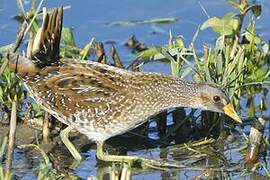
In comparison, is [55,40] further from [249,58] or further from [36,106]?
[249,58]

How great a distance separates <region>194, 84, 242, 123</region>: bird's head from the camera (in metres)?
7.64

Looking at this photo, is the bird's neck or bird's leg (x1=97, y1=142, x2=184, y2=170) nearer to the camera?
bird's leg (x1=97, y1=142, x2=184, y2=170)

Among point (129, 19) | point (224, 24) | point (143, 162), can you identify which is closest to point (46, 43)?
point (143, 162)

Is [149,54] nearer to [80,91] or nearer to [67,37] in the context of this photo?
[67,37]

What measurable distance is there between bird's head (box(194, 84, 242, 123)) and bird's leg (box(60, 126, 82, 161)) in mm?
961

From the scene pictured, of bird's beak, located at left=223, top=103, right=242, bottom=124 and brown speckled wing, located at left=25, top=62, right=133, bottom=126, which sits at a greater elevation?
brown speckled wing, located at left=25, top=62, right=133, bottom=126

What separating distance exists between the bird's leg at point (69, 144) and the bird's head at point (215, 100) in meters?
0.96

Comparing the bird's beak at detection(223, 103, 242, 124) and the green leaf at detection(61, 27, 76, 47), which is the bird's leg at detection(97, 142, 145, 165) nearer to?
the bird's beak at detection(223, 103, 242, 124)

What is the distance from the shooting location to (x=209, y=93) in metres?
7.66

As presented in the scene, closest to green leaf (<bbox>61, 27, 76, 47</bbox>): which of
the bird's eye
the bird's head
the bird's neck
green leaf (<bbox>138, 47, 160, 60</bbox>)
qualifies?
green leaf (<bbox>138, 47, 160, 60</bbox>)

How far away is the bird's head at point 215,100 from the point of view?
764cm

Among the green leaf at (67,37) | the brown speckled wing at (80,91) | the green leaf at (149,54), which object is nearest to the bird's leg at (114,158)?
the brown speckled wing at (80,91)

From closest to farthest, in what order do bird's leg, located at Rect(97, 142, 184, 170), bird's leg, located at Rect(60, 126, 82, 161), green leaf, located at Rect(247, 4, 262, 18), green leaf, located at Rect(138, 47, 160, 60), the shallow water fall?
bird's leg, located at Rect(97, 142, 184, 170), bird's leg, located at Rect(60, 126, 82, 161), green leaf, located at Rect(247, 4, 262, 18), green leaf, located at Rect(138, 47, 160, 60), the shallow water

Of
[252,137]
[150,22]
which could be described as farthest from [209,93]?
[150,22]
